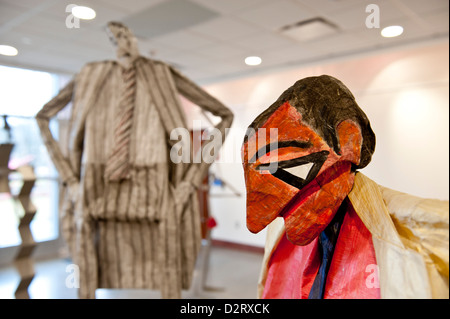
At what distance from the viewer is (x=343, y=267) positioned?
0.48 metres

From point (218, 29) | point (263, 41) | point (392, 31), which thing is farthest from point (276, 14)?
point (392, 31)

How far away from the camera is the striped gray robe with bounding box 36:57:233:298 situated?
1044 millimetres

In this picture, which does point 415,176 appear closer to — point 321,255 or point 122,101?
point 321,255

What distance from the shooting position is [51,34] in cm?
77

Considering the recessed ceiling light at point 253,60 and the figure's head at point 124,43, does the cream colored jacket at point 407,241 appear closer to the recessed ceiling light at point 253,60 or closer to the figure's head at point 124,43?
the recessed ceiling light at point 253,60

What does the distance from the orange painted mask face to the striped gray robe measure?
573 millimetres

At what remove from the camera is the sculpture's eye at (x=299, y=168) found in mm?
409

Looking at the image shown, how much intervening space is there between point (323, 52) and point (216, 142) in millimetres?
316

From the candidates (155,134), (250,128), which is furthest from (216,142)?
(250,128)

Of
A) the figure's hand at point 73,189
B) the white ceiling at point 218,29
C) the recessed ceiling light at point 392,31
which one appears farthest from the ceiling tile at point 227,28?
the figure's hand at point 73,189

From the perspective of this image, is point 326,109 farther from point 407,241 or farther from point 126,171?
point 126,171

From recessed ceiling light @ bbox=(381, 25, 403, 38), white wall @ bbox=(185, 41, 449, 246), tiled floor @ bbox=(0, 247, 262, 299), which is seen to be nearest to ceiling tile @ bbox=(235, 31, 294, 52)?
white wall @ bbox=(185, 41, 449, 246)

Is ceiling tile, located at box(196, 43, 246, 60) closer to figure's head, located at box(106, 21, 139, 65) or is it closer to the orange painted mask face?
figure's head, located at box(106, 21, 139, 65)
